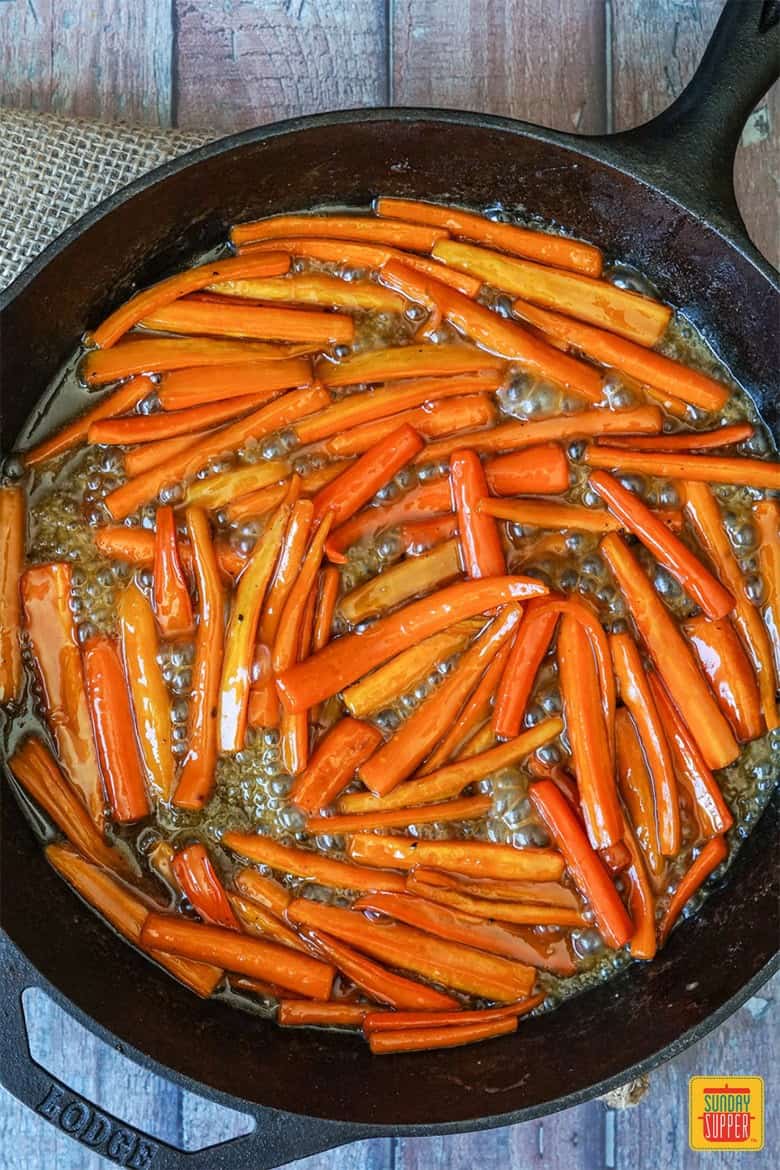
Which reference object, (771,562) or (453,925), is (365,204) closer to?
(771,562)

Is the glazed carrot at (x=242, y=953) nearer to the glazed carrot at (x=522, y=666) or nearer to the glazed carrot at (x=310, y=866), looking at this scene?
the glazed carrot at (x=310, y=866)

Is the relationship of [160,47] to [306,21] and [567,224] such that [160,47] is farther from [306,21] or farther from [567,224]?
[567,224]

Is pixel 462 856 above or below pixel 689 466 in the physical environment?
below

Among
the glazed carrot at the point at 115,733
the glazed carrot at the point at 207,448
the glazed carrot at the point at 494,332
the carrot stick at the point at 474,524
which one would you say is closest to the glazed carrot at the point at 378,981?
the glazed carrot at the point at 115,733

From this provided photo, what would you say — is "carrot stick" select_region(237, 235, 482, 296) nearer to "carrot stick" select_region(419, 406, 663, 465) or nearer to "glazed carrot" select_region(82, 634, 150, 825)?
"carrot stick" select_region(419, 406, 663, 465)

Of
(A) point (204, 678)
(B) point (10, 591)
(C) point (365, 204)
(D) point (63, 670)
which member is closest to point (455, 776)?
(A) point (204, 678)

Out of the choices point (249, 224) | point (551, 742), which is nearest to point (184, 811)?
point (551, 742)
